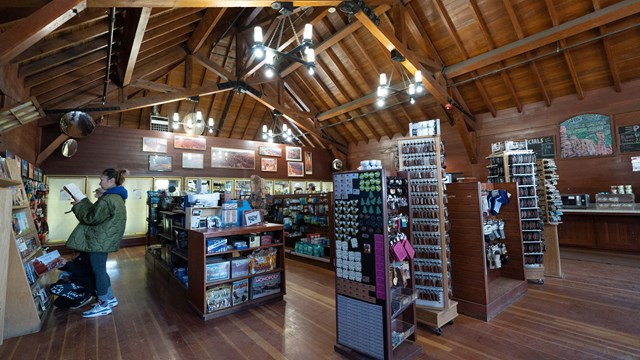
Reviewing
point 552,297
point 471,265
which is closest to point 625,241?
point 552,297

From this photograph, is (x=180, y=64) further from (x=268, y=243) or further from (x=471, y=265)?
(x=471, y=265)

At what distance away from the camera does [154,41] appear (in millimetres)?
6320

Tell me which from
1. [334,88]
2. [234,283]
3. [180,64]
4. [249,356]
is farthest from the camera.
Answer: [334,88]

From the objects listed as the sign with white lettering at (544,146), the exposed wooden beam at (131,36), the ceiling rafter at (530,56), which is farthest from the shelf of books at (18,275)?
the sign with white lettering at (544,146)

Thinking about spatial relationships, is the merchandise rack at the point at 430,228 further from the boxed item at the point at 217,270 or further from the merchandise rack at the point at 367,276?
the boxed item at the point at 217,270

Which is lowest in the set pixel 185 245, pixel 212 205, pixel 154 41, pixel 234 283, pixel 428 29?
pixel 234 283

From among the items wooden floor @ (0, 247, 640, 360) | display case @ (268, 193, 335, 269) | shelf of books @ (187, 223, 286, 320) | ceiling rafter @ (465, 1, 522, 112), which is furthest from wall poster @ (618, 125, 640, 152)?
shelf of books @ (187, 223, 286, 320)

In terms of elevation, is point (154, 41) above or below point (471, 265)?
above

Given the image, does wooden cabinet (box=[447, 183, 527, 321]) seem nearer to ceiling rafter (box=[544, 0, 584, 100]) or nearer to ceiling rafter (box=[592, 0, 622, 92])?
ceiling rafter (box=[544, 0, 584, 100])

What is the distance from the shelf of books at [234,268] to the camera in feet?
11.7

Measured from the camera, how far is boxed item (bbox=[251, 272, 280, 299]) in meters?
3.95

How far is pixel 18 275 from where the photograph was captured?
9.99 ft

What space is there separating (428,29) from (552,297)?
6.85m

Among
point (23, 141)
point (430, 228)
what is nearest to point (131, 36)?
point (23, 141)
